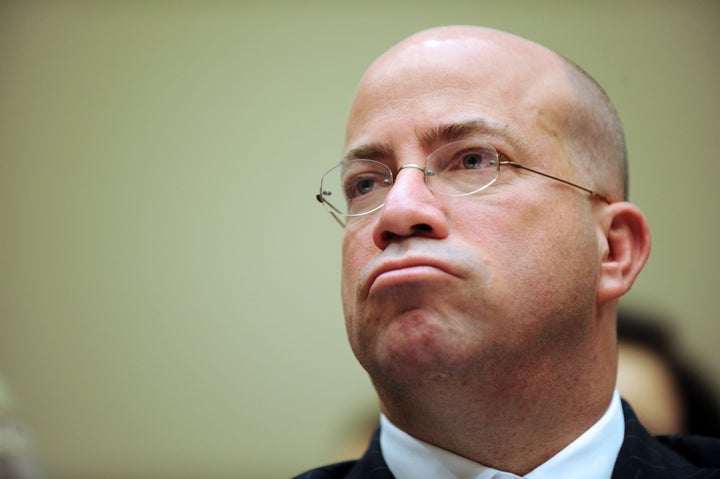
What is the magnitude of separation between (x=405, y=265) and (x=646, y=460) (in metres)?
0.66

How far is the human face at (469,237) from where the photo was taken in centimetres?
126

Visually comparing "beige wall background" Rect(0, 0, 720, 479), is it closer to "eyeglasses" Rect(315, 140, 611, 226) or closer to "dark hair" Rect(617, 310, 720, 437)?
"dark hair" Rect(617, 310, 720, 437)

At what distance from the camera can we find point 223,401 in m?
2.83

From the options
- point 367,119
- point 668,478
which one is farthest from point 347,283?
point 668,478

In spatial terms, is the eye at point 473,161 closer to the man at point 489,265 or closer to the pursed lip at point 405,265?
the man at point 489,265

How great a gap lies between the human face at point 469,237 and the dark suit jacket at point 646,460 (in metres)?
0.24

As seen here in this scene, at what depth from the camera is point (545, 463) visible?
136 centimetres

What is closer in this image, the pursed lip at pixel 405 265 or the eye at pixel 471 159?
the pursed lip at pixel 405 265

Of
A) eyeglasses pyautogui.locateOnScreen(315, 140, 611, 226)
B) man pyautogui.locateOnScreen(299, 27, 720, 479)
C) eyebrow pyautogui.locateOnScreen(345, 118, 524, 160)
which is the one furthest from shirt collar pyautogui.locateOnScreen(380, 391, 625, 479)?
eyebrow pyautogui.locateOnScreen(345, 118, 524, 160)

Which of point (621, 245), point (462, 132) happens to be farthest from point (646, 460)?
point (462, 132)

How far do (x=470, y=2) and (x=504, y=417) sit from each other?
7.24 feet

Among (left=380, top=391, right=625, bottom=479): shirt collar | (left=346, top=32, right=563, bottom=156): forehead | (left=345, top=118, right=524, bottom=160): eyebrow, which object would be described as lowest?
(left=380, top=391, right=625, bottom=479): shirt collar

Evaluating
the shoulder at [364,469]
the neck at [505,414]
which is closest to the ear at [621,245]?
the neck at [505,414]

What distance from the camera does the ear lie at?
148cm
